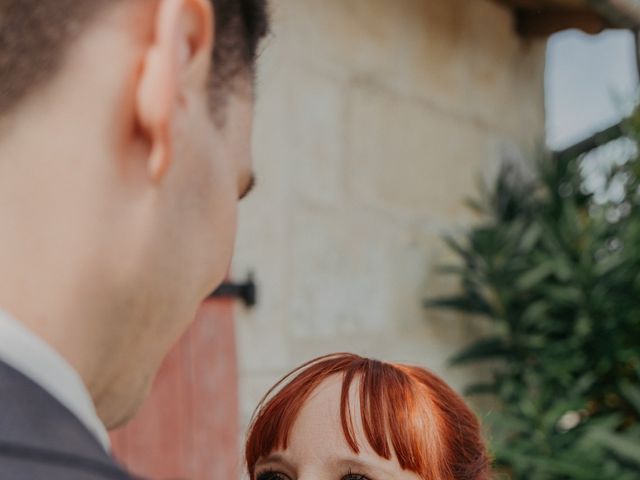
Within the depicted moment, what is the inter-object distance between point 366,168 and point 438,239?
1.81 feet

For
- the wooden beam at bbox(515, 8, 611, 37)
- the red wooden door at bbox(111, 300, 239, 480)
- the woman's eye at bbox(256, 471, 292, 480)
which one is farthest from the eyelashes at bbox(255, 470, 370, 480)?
the wooden beam at bbox(515, 8, 611, 37)

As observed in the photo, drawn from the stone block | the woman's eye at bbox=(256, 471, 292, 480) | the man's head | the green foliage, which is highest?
the man's head

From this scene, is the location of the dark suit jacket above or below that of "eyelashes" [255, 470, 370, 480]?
above

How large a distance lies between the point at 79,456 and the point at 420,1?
358cm

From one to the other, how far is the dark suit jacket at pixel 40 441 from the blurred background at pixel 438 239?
2.10m

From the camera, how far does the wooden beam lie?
14.0 ft

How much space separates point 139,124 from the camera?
57cm

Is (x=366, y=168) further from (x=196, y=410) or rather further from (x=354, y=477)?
(x=354, y=477)

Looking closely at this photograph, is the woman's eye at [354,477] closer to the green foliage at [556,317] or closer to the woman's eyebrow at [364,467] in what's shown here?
the woman's eyebrow at [364,467]

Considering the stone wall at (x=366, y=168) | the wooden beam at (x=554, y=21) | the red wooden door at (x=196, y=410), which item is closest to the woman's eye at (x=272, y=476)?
the red wooden door at (x=196, y=410)

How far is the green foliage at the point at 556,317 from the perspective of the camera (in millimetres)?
3666

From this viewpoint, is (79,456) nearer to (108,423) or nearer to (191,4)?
(108,423)

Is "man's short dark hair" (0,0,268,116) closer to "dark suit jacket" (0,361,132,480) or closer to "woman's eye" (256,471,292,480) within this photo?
"dark suit jacket" (0,361,132,480)

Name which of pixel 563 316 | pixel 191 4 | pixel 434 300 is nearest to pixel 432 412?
pixel 191 4
